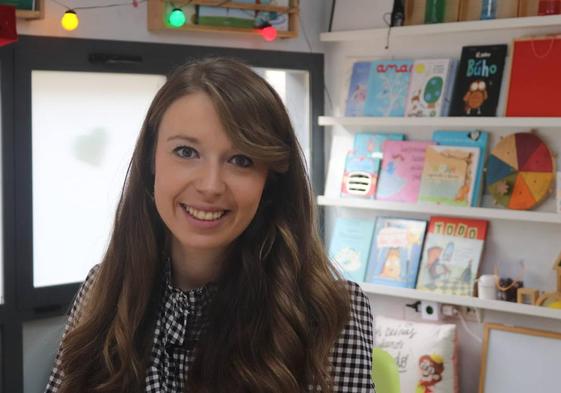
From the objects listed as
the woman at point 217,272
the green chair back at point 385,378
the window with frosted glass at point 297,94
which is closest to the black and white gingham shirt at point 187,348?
the woman at point 217,272

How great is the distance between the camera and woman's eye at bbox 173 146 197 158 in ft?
3.83

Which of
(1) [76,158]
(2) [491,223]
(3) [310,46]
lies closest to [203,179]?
(1) [76,158]

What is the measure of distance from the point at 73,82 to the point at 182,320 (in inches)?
75.7

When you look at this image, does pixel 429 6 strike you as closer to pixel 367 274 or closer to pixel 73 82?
pixel 367 274

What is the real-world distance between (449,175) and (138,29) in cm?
127

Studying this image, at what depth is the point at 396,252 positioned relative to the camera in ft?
11.4

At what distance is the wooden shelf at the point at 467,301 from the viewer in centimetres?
304

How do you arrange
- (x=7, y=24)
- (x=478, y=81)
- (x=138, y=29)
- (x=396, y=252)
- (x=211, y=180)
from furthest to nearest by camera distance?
(x=396, y=252)
(x=478, y=81)
(x=138, y=29)
(x=7, y=24)
(x=211, y=180)

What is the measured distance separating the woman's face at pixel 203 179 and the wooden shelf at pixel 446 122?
2.05 m

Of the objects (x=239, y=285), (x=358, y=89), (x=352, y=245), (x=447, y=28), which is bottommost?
(x=352, y=245)

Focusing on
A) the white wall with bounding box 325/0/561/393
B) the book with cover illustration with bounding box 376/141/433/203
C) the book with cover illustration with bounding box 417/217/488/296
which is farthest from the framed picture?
the book with cover illustration with bounding box 376/141/433/203

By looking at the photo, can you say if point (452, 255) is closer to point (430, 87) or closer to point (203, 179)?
point (430, 87)

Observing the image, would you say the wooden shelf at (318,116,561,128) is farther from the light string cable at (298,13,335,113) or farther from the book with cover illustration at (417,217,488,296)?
the book with cover illustration at (417,217,488,296)

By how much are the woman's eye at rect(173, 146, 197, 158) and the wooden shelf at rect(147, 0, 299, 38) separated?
2019mm
